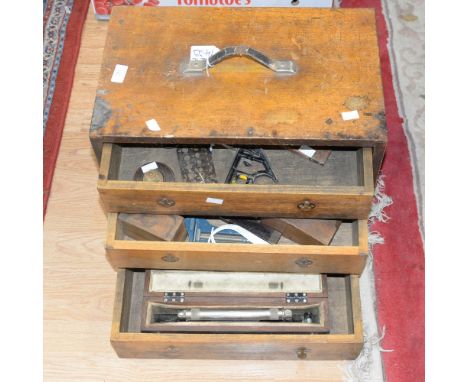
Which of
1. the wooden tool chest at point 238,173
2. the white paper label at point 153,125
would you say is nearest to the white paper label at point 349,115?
the wooden tool chest at point 238,173

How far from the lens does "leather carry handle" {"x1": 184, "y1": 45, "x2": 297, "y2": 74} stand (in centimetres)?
132

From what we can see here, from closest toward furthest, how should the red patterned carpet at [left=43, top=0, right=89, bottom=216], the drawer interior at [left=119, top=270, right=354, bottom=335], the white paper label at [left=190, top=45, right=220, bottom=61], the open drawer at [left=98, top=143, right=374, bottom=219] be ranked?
the open drawer at [left=98, top=143, right=374, bottom=219] < the white paper label at [left=190, top=45, right=220, bottom=61] < the drawer interior at [left=119, top=270, right=354, bottom=335] < the red patterned carpet at [left=43, top=0, right=89, bottom=216]

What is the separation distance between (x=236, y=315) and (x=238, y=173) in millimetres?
308

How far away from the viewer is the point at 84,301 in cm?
165

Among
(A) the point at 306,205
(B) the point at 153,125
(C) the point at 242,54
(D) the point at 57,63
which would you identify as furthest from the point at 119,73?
(D) the point at 57,63

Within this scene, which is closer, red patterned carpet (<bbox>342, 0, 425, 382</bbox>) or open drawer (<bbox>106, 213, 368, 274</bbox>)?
open drawer (<bbox>106, 213, 368, 274</bbox>)

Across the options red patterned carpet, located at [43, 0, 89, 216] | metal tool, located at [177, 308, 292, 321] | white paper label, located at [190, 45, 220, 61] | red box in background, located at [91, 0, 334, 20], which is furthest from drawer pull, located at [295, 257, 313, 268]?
red box in background, located at [91, 0, 334, 20]

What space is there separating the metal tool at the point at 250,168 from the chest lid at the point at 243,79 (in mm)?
188

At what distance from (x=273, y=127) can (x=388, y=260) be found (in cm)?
60

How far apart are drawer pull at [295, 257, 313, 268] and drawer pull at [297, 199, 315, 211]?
4.4 inches

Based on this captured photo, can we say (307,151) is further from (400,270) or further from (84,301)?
(84,301)

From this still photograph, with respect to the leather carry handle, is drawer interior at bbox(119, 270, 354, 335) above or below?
below

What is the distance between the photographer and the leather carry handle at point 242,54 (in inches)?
51.8

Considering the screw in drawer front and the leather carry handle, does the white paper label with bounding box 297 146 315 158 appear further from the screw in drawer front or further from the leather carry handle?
the screw in drawer front
